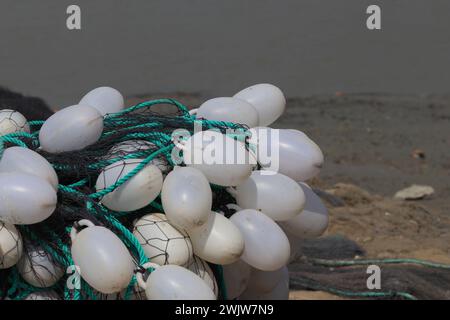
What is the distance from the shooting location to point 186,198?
2.08m

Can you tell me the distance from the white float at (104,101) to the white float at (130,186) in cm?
49

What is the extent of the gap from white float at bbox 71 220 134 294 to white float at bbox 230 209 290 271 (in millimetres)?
357

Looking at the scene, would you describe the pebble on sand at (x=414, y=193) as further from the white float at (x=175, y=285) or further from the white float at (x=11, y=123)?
the white float at (x=175, y=285)

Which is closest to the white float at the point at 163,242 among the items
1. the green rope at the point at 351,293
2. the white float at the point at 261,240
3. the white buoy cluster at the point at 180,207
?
the white buoy cluster at the point at 180,207

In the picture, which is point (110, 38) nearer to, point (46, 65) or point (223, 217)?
point (46, 65)

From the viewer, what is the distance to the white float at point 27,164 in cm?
211

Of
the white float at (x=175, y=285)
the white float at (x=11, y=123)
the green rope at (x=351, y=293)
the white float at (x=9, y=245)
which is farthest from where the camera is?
the green rope at (x=351, y=293)

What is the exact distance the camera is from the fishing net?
2125 mm

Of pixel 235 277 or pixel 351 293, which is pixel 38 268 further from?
pixel 351 293

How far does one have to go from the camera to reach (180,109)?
2602 mm

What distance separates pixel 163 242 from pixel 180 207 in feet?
0.35

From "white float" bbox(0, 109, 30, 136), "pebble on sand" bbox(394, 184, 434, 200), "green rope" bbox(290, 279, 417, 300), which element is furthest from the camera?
"pebble on sand" bbox(394, 184, 434, 200)

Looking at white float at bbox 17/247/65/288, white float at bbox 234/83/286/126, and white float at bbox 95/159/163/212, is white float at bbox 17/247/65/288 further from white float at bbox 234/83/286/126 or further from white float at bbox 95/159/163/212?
white float at bbox 234/83/286/126

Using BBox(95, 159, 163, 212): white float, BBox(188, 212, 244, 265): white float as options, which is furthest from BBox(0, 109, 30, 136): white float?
BBox(188, 212, 244, 265): white float
